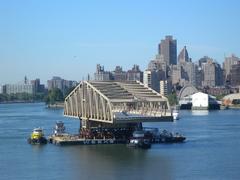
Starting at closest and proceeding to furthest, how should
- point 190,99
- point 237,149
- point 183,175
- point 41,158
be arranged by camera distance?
point 183,175, point 41,158, point 237,149, point 190,99

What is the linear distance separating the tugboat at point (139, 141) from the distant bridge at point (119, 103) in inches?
44.4

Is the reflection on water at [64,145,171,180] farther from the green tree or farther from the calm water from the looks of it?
the green tree

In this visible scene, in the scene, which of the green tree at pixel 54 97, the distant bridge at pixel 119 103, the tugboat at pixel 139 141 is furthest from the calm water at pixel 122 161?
the green tree at pixel 54 97

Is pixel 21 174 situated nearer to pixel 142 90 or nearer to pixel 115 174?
pixel 115 174

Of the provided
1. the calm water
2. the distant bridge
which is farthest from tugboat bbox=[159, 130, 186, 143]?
the distant bridge

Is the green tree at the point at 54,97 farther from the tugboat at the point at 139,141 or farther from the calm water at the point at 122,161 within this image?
the tugboat at the point at 139,141

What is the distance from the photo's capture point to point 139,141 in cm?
4694

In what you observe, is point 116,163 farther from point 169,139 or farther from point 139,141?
point 169,139

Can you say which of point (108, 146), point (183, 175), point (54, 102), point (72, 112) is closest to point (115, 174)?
point (183, 175)

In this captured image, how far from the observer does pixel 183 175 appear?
34406 millimetres

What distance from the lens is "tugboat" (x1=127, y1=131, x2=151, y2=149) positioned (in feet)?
153

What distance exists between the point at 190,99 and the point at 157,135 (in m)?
91.5

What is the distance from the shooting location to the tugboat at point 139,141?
1841 inches

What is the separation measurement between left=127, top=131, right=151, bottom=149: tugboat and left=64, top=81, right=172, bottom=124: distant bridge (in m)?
1.13
